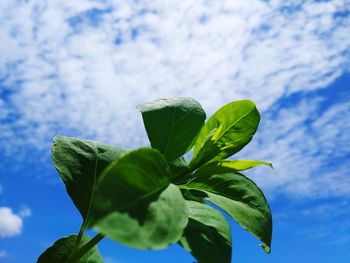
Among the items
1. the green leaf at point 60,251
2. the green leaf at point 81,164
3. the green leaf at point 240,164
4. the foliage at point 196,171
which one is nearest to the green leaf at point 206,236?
A: the foliage at point 196,171

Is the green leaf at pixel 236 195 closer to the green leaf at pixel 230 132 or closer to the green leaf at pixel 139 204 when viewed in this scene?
the green leaf at pixel 230 132

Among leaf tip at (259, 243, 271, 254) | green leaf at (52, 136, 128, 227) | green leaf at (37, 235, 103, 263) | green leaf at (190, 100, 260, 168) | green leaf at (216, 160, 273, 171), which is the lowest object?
leaf tip at (259, 243, 271, 254)

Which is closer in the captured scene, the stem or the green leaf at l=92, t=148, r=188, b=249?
the green leaf at l=92, t=148, r=188, b=249

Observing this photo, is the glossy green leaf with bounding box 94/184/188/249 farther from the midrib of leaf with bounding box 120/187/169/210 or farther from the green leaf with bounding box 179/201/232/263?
the green leaf with bounding box 179/201/232/263

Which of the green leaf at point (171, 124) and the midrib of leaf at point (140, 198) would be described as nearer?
the midrib of leaf at point (140, 198)

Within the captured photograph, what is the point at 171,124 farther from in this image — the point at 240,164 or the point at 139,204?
the point at 139,204

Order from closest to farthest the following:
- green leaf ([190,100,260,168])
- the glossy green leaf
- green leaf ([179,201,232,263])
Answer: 1. the glossy green leaf
2. green leaf ([179,201,232,263])
3. green leaf ([190,100,260,168])

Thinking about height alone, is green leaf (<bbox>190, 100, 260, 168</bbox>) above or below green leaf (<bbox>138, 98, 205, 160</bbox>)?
below

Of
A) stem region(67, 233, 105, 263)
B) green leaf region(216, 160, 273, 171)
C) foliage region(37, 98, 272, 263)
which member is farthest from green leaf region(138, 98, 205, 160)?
stem region(67, 233, 105, 263)
